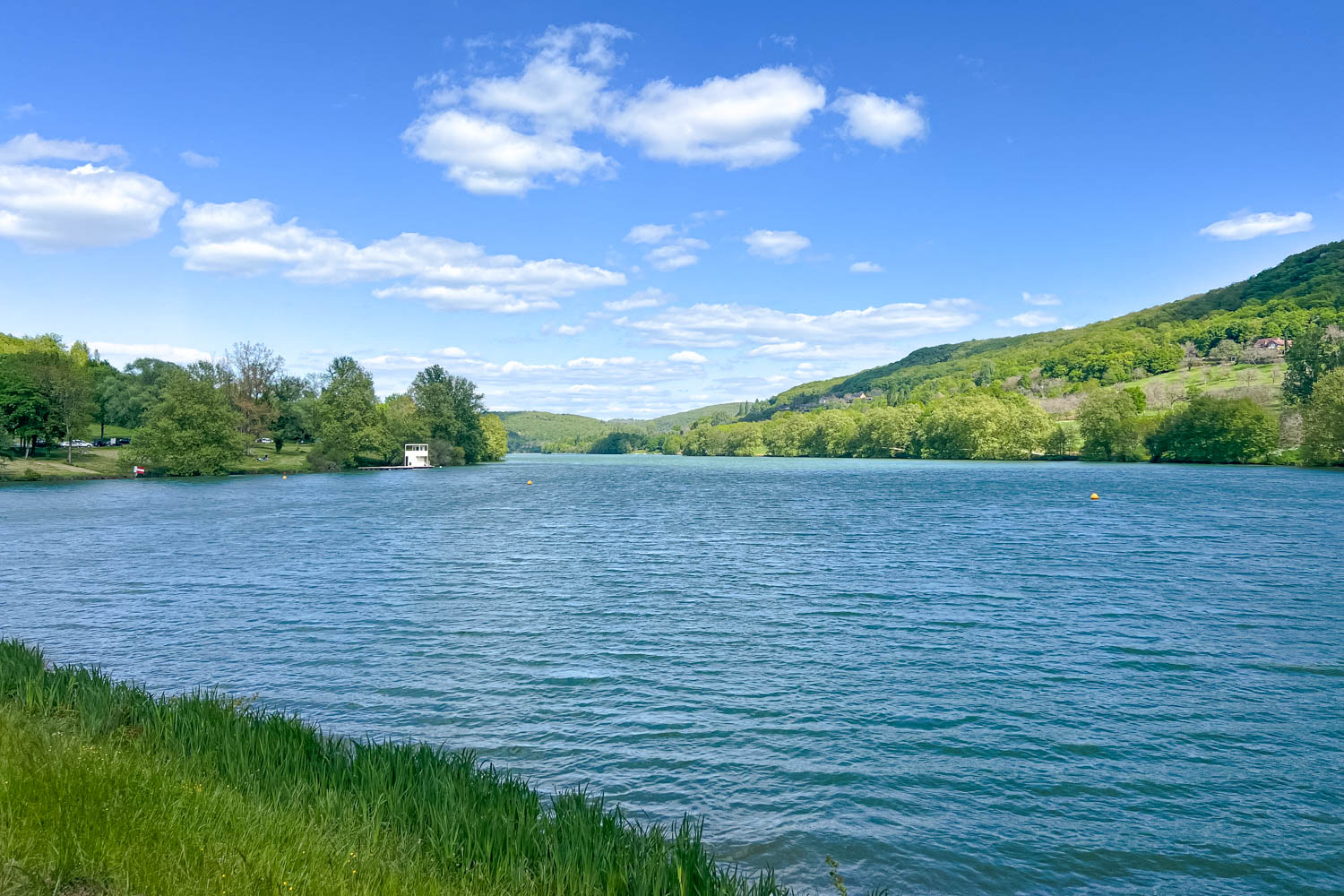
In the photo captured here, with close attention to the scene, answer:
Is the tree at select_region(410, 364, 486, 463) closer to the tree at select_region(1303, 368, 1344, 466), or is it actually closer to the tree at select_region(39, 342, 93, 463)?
the tree at select_region(39, 342, 93, 463)

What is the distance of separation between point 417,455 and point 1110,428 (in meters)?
146

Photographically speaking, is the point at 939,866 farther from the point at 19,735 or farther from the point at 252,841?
the point at 19,735

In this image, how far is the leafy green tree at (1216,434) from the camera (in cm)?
13950

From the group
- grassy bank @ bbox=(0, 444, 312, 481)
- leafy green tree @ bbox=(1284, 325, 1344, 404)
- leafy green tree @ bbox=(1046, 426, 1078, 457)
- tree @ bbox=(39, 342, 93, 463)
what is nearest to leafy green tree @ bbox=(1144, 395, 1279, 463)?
leafy green tree @ bbox=(1284, 325, 1344, 404)

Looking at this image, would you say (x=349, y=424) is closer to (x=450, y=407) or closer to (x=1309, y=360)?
(x=450, y=407)

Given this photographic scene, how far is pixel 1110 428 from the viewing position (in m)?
166

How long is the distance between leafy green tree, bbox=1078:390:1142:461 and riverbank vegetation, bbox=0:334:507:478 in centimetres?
13688

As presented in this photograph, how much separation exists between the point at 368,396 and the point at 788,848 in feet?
508

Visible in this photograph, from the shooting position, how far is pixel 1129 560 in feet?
126

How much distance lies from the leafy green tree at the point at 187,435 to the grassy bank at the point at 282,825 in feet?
406

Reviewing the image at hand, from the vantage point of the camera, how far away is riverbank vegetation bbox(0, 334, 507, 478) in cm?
11288

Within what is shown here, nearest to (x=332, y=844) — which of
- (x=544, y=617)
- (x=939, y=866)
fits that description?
(x=939, y=866)

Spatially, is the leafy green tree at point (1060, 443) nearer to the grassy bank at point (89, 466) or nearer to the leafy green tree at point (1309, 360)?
the leafy green tree at point (1309, 360)

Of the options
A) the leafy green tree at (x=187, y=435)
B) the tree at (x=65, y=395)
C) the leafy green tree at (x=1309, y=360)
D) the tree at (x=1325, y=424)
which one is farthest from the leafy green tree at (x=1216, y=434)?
the tree at (x=65, y=395)
